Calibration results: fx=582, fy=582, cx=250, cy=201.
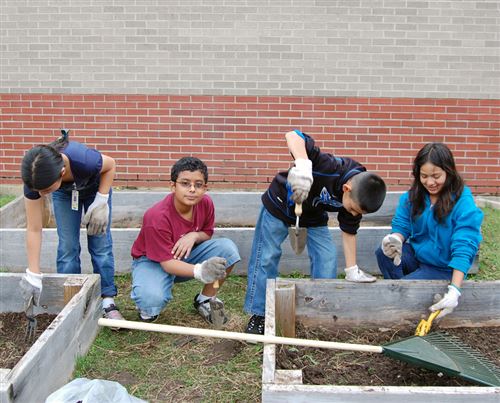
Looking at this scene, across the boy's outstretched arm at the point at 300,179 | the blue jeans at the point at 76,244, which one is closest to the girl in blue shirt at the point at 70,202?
the blue jeans at the point at 76,244

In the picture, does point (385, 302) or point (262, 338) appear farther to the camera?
point (385, 302)

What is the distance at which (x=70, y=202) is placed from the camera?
381cm

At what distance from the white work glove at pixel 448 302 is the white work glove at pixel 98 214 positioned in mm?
2038

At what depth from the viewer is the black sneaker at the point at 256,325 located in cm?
366

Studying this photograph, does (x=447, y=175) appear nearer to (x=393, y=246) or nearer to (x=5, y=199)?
(x=393, y=246)

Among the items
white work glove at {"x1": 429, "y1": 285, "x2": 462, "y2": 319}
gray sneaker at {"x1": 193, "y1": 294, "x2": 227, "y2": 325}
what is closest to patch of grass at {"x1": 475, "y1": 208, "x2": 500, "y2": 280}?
white work glove at {"x1": 429, "y1": 285, "x2": 462, "y2": 319}

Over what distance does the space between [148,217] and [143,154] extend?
9.78ft

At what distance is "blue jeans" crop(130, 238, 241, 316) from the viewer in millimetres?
3660

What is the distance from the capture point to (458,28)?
6.22 metres

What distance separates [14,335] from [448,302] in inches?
96.1

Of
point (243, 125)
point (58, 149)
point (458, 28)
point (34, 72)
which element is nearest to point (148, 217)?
point (58, 149)

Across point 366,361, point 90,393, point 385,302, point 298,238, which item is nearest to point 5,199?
point 298,238

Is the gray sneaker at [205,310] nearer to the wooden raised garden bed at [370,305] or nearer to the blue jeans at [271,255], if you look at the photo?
the blue jeans at [271,255]

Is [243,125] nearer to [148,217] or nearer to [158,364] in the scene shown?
[148,217]
